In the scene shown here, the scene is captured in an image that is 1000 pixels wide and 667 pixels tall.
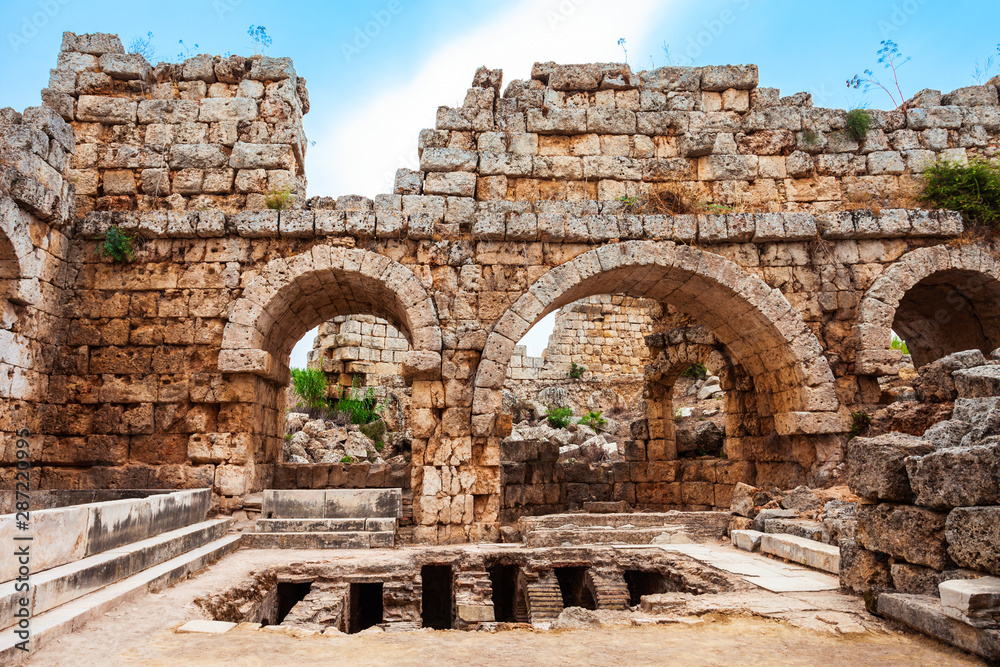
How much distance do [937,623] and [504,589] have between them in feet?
14.8

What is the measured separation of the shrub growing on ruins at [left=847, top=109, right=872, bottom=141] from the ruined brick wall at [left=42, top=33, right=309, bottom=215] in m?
7.65

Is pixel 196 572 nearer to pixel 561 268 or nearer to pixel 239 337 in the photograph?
pixel 239 337

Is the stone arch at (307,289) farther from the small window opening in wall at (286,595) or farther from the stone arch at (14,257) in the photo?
the small window opening in wall at (286,595)

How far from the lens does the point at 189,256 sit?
781cm

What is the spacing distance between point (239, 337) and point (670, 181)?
601cm

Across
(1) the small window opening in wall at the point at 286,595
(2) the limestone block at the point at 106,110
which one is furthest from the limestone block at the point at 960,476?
(2) the limestone block at the point at 106,110


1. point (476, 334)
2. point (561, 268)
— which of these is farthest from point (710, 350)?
point (476, 334)

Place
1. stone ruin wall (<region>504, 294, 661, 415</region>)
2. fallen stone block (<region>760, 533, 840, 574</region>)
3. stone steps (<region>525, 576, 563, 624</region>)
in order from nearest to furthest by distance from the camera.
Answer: fallen stone block (<region>760, 533, 840, 574</region>) < stone steps (<region>525, 576, 563, 624</region>) < stone ruin wall (<region>504, 294, 661, 415</region>)

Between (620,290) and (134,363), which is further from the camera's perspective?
(620,290)

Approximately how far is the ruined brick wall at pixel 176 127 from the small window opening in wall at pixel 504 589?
5.22 metres

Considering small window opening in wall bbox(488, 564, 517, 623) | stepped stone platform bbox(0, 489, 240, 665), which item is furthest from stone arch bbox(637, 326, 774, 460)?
stepped stone platform bbox(0, 489, 240, 665)

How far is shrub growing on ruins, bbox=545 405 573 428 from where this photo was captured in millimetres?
14500

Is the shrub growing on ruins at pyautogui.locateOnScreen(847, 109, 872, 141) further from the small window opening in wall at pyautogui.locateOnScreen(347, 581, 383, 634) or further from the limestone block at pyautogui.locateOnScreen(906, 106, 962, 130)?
the small window opening in wall at pyautogui.locateOnScreen(347, 581, 383, 634)

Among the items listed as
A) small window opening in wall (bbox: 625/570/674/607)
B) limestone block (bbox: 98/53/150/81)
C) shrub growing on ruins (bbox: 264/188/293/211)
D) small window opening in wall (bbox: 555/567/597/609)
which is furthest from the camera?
limestone block (bbox: 98/53/150/81)
